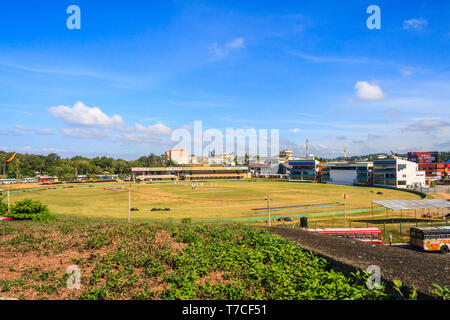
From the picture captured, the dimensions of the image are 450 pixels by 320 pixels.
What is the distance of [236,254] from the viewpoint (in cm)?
1662

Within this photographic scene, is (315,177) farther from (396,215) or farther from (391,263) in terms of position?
(391,263)

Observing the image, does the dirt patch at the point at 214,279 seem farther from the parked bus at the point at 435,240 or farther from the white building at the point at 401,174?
the white building at the point at 401,174

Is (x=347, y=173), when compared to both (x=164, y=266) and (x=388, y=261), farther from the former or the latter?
(x=164, y=266)

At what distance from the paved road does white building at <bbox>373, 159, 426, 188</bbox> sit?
110 m

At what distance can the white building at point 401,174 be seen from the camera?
112 metres

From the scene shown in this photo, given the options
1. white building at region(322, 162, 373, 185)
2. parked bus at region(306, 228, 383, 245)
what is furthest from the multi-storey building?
parked bus at region(306, 228, 383, 245)

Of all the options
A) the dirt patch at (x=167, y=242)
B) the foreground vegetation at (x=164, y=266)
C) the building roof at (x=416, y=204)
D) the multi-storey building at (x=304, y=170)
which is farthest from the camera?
the multi-storey building at (x=304, y=170)

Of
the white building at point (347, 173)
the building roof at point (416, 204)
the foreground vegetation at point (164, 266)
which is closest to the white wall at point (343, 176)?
the white building at point (347, 173)

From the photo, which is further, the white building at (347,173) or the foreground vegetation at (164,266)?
the white building at (347,173)

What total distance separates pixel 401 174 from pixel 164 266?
4865 inches

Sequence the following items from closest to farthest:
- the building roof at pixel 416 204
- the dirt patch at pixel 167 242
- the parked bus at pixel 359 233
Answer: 1. the dirt patch at pixel 167 242
2. the parked bus at pixel 359 233
3. the building roof at pixel 416 204

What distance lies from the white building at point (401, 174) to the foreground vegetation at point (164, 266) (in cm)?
11414

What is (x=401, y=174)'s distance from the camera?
367 feet
